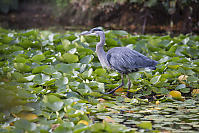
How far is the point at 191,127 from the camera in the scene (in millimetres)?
2754

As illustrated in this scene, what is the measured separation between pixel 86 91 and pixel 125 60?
835 mm

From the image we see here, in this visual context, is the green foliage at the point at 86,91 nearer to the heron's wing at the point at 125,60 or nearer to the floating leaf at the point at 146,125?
the floating leaf at the point at 146,125

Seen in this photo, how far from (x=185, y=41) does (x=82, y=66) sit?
8.38ft

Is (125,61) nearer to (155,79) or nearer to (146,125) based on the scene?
(155,79)

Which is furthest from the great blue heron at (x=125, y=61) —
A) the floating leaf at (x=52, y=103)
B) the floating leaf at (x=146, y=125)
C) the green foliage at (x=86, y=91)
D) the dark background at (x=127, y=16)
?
the dark background at (x=127, y=16)

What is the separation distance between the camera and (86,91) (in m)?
3.61

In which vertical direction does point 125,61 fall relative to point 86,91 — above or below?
above

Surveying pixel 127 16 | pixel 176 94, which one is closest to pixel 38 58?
pixel 176 94

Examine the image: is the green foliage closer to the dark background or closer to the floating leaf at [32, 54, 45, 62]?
the floating leaf at [32, 54, 45, 62]

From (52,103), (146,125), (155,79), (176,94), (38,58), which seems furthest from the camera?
(38,58)

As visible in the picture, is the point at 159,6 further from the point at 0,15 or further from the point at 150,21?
the point at 0,15

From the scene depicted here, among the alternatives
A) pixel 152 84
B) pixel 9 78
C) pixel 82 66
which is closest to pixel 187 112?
pixel 152 84

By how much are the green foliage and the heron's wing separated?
0.14 metres

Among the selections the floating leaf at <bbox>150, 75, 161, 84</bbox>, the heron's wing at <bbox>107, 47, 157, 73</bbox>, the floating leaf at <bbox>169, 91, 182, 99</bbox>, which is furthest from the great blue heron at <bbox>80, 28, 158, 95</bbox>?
the floating leaf at <bbox>169, 91, 182, 99</bbox>
